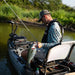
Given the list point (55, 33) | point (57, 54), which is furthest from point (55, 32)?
point (57, 54)

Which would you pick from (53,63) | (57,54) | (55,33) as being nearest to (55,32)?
(55,33)

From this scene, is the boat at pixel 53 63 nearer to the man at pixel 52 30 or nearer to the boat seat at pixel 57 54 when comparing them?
the boat seat at pixel 57 54

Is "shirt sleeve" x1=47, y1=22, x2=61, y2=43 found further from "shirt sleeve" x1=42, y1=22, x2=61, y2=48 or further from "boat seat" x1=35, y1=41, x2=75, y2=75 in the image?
"boat seat" x1=35, y1=41, x2=75, y2=75

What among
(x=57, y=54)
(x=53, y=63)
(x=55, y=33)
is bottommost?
(x=53, y=63)

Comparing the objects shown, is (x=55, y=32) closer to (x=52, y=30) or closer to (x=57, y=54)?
(x=52, y=30)

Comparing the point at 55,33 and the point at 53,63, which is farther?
the point at 53,63

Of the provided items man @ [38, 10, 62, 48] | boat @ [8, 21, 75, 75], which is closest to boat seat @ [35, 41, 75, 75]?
boat @ [8, 21, 75, 75]

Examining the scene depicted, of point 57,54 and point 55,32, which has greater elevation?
point 55,32

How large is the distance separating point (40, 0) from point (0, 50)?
30.8 meters

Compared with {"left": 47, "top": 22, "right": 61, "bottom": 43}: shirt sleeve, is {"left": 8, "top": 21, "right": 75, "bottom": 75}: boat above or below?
below

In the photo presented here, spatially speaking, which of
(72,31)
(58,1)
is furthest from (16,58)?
(58,1)

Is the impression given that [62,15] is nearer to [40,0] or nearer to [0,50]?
[0,50]

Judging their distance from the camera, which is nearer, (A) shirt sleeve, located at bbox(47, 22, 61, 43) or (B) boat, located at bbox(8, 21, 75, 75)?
(B) boat, located at bbox(8, 21, 75, 75)

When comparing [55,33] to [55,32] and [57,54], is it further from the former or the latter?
[57,54]
